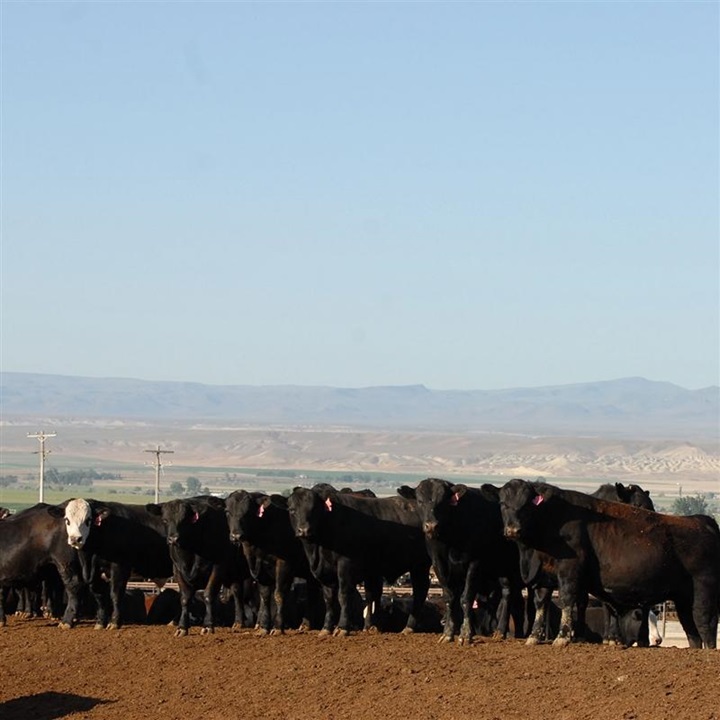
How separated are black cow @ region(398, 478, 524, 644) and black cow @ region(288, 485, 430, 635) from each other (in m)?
1.21

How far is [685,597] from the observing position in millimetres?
22500

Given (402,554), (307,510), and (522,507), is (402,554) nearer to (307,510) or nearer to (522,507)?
(307,510)

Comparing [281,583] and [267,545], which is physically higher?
[267,545]

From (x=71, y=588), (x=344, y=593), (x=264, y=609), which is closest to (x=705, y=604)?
(x=344, y=593)

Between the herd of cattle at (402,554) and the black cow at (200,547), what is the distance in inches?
0.9

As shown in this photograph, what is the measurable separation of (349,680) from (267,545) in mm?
5607

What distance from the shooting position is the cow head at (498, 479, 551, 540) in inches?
892

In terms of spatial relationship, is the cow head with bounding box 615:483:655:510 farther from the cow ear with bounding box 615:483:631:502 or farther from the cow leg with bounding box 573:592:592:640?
the cow leg with bounding box 573:592:592:640

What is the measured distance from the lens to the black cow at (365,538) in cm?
2495

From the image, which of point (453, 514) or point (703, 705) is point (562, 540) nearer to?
point (453, 514)

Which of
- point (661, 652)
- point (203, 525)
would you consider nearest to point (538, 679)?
point (661, 652)

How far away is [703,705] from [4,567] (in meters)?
14.1

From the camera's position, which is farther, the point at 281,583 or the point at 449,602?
the point at 281,583

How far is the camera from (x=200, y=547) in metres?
26.4
